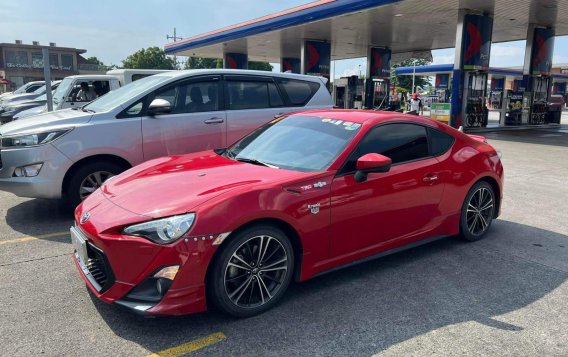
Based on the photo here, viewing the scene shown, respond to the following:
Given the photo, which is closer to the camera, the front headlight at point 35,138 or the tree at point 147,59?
the front headlight at point 35,138

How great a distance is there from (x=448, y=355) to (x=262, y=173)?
1.83m

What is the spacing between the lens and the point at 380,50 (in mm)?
27625

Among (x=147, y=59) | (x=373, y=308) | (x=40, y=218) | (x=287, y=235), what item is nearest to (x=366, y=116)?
(x=287, y=235)

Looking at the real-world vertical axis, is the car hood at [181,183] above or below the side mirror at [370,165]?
below

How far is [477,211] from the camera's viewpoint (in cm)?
494

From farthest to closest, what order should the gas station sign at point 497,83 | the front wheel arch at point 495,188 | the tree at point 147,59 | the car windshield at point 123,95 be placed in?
the tree at point 147,59, the gas station sign at point 497,83, the car windshield at point 123,95, the front wheel arch at point 495,188

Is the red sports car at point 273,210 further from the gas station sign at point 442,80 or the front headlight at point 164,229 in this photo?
the gas station sign at point 442,80

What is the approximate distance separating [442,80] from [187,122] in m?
46.5

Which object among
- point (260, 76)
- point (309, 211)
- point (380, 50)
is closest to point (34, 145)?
point (260, 76)

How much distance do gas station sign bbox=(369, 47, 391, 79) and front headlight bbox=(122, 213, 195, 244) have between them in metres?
25.5

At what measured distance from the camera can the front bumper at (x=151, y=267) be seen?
2.85 metres

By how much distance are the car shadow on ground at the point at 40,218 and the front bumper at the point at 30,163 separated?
39 cm

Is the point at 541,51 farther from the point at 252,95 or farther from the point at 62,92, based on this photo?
the point at 62,92

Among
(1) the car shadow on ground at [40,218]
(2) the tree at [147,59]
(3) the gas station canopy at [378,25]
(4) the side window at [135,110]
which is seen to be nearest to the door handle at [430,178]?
(4) the side window at [135,110]
